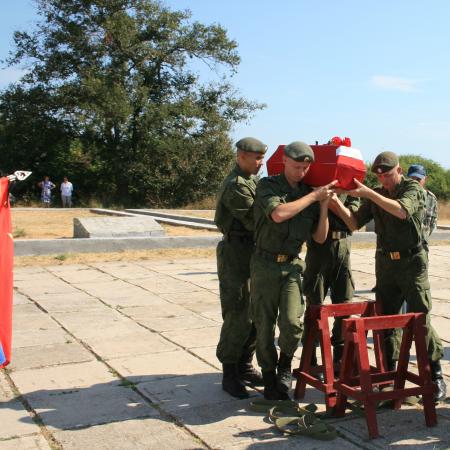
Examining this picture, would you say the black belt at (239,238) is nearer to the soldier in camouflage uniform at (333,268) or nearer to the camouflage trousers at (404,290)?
the soldier in camouflage uniform at (333,268)

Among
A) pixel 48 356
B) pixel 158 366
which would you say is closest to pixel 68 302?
pixel 48 356

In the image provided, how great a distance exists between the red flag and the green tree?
26.2 meters

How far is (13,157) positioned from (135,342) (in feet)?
93.1

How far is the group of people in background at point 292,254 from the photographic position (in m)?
4.03

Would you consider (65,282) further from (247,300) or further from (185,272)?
(247,300)

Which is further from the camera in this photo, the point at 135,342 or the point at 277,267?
the point at 135,342

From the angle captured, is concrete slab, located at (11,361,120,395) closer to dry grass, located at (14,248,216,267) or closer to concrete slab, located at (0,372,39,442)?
concrete slab, located at (0,372,39,442)

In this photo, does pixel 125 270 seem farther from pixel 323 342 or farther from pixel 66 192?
pixel 66 192

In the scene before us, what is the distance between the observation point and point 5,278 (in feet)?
14.2

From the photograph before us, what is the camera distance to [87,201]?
104 feet

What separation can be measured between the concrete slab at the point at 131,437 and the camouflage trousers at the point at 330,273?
1479mm

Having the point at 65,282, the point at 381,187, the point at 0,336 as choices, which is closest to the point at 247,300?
the point at 381,187

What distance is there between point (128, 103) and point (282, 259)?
2746 centimetres

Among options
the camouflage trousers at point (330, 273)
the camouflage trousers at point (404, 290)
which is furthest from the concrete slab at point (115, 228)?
the camouflage trousers at point (404, 290)
